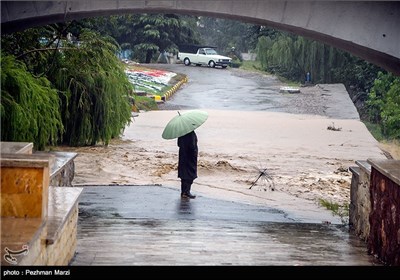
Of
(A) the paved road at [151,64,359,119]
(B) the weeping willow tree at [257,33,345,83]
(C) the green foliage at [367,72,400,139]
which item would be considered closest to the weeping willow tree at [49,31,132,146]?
(C) the green foliage at [367,72,400,139]

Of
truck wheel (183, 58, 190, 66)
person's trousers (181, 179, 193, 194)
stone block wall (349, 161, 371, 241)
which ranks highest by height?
stone block wall (349, 161, 371, 241)

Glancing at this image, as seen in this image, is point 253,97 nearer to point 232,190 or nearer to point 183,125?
point 232,190

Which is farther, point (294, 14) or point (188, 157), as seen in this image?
point (188, 157)

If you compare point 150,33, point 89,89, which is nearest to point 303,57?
point 150,33

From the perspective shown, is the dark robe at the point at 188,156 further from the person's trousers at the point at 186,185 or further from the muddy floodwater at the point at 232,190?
the muddy floodwater at the point at 232,190

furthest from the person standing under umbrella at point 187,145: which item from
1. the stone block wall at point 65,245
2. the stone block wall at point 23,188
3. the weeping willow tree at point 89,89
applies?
the stone block wall at point 23,188

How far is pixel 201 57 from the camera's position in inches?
2366

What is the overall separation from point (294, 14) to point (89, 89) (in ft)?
24.7

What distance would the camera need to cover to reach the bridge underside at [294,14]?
13.6m

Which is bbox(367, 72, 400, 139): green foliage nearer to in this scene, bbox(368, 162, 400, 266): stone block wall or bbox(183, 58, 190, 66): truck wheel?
bbox(368, 162, 400, 266): stone block wall

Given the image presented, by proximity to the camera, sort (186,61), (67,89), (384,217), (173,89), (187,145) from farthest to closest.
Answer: (186,61), (173,89), (67,89), (187,145), (384,217)

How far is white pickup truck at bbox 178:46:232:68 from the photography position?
5994 cm

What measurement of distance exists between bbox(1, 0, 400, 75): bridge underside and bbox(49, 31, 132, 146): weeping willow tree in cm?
460

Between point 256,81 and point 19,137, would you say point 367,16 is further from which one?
point 256,81
